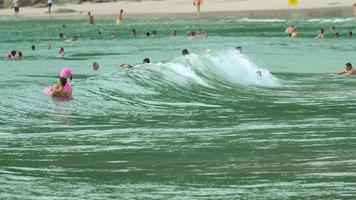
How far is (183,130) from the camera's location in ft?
59.4

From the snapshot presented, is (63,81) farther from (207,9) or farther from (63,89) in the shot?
(207,9)

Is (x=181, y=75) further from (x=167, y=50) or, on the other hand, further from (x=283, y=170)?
(x=283, y=170)

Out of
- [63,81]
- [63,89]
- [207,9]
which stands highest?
[63,81]

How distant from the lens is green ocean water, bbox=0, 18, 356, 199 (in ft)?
40.4

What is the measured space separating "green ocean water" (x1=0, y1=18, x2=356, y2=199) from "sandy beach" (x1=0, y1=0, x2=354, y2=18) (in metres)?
29.6

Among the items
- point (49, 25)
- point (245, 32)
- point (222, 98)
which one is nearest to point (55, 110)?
point (222, 98)

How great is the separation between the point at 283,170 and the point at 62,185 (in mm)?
2884

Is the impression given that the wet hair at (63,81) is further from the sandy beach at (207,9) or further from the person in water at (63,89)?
the sandy beach at (207,9)

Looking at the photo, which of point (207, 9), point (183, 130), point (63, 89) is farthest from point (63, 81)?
point (207, 9)

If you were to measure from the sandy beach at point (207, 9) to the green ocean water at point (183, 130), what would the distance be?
2962 cm

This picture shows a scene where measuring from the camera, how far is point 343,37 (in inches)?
2010

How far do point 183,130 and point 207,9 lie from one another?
60.9 meters

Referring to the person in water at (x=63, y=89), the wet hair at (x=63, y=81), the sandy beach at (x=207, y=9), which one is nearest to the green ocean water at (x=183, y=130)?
the person in water at (x=63, y=89)

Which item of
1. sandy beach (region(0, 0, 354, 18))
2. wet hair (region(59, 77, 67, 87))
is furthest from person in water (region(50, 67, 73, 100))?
sandy beach (region(0, 0, 354, 18))
